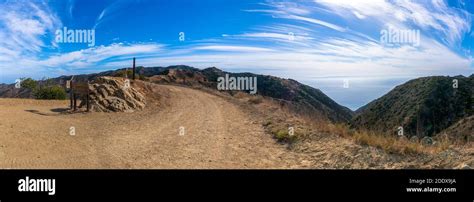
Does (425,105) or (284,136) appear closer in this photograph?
(284,136)

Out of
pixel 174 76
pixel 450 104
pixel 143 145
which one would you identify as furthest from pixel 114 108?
pixel 450 104

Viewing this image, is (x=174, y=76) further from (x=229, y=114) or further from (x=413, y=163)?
(x=413, y=163)

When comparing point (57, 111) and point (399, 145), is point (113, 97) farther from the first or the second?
point (399, 145)

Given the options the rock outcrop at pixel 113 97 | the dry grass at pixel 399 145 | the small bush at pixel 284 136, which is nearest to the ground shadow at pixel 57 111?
the rock outcrop at pixel 113 97

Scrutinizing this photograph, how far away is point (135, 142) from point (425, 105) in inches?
2322

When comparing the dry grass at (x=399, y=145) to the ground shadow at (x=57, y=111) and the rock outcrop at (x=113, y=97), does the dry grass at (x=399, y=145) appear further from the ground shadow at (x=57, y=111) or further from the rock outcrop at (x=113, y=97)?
the ground shadow at (x=57, y=111)

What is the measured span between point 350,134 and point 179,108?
15.1 meters

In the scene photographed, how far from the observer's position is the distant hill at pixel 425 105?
5897 cm

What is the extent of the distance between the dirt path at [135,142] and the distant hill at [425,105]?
41.0 meters

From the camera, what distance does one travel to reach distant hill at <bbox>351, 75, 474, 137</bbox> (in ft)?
193

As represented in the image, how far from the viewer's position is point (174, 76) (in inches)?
2751

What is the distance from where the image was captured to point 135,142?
548 inches

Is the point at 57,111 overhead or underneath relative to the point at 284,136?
overhead

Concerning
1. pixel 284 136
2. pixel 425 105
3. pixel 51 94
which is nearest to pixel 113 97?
pixel 51 94
